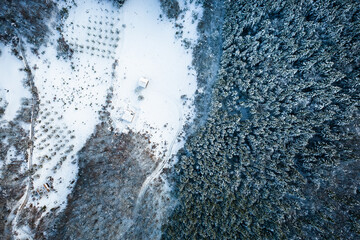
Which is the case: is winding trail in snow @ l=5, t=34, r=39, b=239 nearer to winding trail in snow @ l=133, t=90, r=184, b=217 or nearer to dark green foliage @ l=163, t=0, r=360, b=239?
winding trail in snow @ l=133, t=90, r=184, b=217

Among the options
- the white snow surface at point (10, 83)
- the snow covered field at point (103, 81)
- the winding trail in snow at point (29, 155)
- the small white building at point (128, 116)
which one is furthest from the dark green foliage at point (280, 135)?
the white snow surface at point (10, 83)

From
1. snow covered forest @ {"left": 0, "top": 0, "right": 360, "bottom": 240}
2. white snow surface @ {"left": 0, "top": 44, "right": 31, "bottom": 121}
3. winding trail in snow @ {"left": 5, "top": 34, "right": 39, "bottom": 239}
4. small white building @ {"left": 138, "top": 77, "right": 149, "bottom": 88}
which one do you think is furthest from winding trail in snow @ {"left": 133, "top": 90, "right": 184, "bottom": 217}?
white snow surface @ {"left": 0, "top": 44, "right": 31, "bottom": 121}

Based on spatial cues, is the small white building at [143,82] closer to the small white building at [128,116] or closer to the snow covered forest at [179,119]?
the snow covered forest at [179,119]

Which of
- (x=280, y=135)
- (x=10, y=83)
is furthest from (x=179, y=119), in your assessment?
(x=10, y=83)

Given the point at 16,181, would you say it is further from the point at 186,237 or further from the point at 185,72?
the point at 185,72

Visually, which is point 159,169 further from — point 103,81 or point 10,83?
point 10,83
